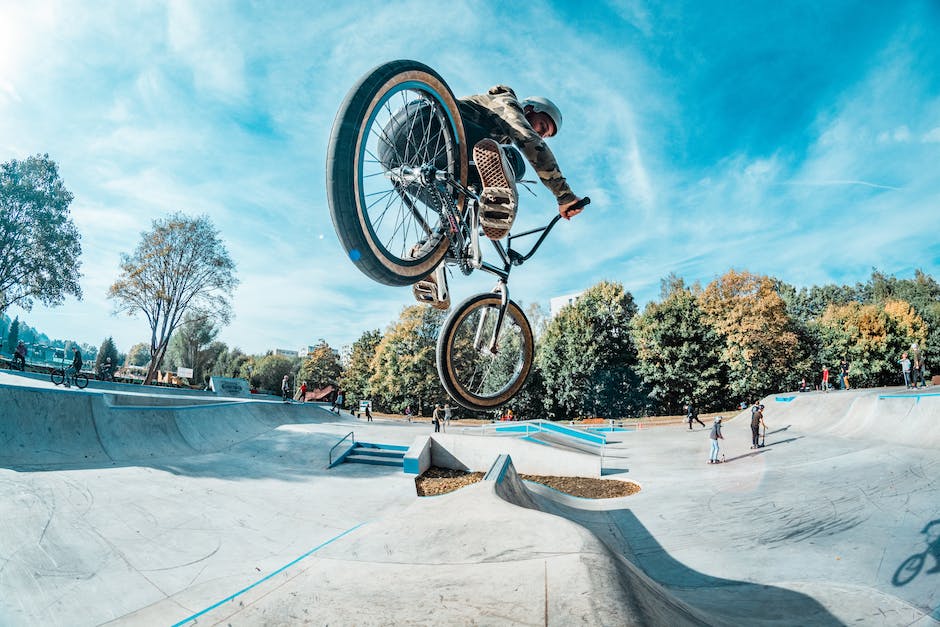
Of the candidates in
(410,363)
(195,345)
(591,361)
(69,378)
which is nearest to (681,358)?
(591,361)

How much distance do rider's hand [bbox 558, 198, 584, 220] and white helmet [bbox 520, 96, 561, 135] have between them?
74 centimetres

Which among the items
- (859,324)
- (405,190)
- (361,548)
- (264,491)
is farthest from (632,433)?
(859,324)

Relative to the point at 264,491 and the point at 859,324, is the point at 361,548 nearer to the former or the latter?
the point at 264,491

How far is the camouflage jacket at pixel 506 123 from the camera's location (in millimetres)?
3670

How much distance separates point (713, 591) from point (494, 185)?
682 centimetres

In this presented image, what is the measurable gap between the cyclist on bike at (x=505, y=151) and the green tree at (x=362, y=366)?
4240 centimetres

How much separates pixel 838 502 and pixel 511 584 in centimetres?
956

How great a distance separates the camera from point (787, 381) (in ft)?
145

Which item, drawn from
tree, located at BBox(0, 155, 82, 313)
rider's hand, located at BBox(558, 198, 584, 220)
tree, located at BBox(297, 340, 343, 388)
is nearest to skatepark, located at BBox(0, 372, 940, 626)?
rider's hand, located at BBox(558, 198, 584, 220)

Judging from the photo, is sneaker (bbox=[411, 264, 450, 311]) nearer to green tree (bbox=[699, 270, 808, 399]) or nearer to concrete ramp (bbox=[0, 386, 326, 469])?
concrete ramp (bbox=[0, 386, 326, 469])

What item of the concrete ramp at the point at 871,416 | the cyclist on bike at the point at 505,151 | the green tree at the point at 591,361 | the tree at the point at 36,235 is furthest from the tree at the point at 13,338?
the concrete ramp at the point at 871,416

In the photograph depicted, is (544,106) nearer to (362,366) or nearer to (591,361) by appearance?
(591,361)

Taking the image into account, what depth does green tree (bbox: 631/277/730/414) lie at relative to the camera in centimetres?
3797

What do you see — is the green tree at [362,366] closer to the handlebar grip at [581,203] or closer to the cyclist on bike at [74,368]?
the cyclist on bike at [74,368]
